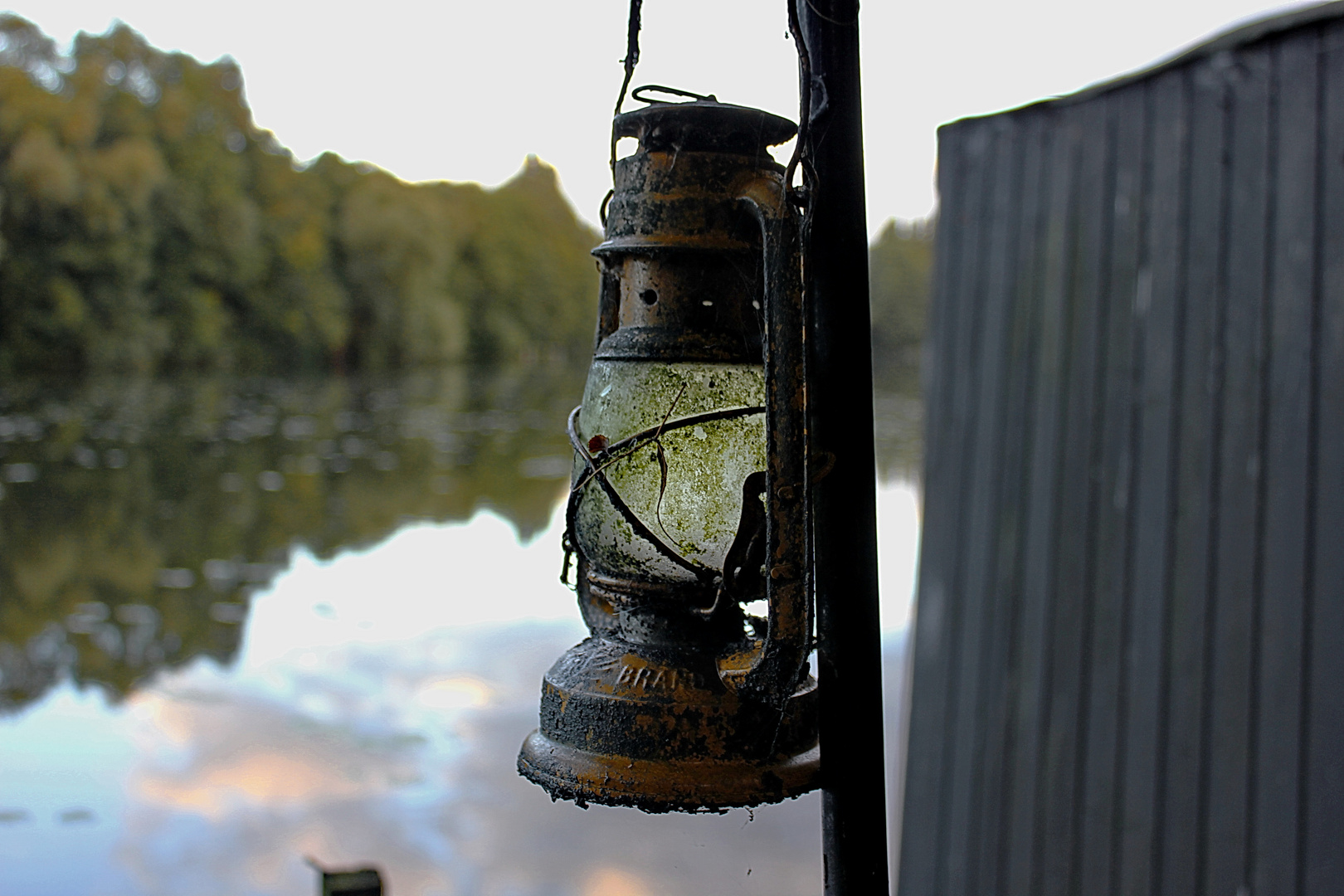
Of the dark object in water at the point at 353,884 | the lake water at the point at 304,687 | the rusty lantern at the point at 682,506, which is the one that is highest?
the rusty lantern at the point at 682,506

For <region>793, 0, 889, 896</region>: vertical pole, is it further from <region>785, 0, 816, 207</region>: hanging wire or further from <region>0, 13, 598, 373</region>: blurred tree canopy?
<region>0, 13, 598, 373</region>: blurred tree canopy

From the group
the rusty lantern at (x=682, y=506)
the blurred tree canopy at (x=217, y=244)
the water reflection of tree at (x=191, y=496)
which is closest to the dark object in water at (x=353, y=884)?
the rusty lantern at (x=682, y=506)

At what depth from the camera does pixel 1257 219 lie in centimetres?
416

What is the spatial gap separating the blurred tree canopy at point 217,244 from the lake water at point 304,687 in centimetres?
1839

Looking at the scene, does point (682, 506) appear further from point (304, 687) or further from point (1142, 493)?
point (304, 687)

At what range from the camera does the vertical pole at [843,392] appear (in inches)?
48.2

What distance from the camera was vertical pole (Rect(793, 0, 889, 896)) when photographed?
4.02 ft

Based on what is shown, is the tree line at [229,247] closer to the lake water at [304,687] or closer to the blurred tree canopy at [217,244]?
the blurred tree canopy at [217,244]

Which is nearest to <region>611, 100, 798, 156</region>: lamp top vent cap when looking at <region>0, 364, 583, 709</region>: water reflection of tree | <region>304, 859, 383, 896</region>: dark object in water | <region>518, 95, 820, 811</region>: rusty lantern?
<region>518, 95, 820, 811</region>: rusty lantern

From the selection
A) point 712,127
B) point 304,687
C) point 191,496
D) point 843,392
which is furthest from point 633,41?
point 191,496

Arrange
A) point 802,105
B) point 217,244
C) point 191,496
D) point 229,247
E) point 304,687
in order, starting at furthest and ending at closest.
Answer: point 229,247 → point 217,244 → point 191,496 → point 304,687 → point 802,105

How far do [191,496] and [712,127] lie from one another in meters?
20.4

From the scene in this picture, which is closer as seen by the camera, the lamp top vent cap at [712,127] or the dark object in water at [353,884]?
the lamp top vent cap at [712,127]

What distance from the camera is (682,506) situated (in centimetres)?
132
